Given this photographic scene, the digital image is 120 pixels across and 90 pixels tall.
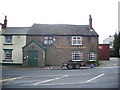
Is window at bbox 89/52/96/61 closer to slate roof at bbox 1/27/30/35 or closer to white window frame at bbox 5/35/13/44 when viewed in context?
slate roof at bbox 1/27/30/35

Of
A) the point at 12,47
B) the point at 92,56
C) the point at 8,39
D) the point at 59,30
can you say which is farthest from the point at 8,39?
the point at 92,56

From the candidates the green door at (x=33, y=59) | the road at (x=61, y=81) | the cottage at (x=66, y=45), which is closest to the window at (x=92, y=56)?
the cottage at (x=66, y=45)

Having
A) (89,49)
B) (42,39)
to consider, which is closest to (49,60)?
(42,39)

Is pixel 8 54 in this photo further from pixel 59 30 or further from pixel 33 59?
pixel 59 30

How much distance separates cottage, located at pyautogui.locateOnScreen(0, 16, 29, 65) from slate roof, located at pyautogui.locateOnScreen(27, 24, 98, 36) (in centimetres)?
198

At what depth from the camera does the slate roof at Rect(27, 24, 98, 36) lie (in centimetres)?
3447

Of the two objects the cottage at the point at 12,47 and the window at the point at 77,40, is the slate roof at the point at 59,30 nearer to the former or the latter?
the window at the point at 77,40

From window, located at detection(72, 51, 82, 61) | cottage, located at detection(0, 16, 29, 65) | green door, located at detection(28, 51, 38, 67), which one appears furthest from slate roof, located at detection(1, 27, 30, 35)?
window, located at detection(72, 51, 82, 61)

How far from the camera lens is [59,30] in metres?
35.8

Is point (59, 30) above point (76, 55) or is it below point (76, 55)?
above

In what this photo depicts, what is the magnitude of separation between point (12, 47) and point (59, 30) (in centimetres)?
843

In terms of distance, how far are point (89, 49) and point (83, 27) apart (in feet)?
15.9

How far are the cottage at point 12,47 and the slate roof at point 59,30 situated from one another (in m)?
1.98

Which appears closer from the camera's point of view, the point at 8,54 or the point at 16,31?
the point at 8,54
